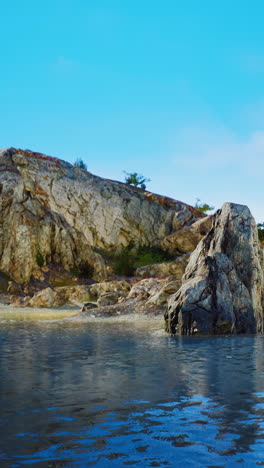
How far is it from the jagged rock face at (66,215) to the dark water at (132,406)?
40.8m

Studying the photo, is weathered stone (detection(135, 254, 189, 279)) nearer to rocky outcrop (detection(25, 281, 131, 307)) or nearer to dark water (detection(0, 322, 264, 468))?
rocky outcrop (detection(25, 281, 131, 307))

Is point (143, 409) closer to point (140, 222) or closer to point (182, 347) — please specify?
point (182, 347)

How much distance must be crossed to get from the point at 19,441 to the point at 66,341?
1187 centimetres

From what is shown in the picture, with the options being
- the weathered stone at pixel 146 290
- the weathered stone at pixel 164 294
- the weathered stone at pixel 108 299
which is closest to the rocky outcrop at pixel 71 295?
the weathered stone at pixel 108 299

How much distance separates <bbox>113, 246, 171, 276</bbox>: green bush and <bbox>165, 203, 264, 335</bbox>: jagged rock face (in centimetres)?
3750

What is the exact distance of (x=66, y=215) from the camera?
219 ft

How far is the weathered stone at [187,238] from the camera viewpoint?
62.7m

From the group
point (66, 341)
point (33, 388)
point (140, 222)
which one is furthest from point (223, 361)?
point (140, 222)

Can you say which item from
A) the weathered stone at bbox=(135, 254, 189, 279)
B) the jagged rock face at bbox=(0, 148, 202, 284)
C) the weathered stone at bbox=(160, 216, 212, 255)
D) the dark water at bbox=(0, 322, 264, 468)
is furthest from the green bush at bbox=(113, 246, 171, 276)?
the dark water at bbox=(0, 322, 264, 468)

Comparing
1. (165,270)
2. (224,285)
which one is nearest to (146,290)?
(224,285)

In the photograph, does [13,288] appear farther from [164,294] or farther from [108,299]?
[164,294]

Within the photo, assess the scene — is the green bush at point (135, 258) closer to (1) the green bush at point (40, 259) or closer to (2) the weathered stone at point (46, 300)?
(1) the green bush at point (40, 259)

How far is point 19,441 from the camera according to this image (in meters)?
6.13

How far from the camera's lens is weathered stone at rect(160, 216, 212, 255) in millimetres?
62656
